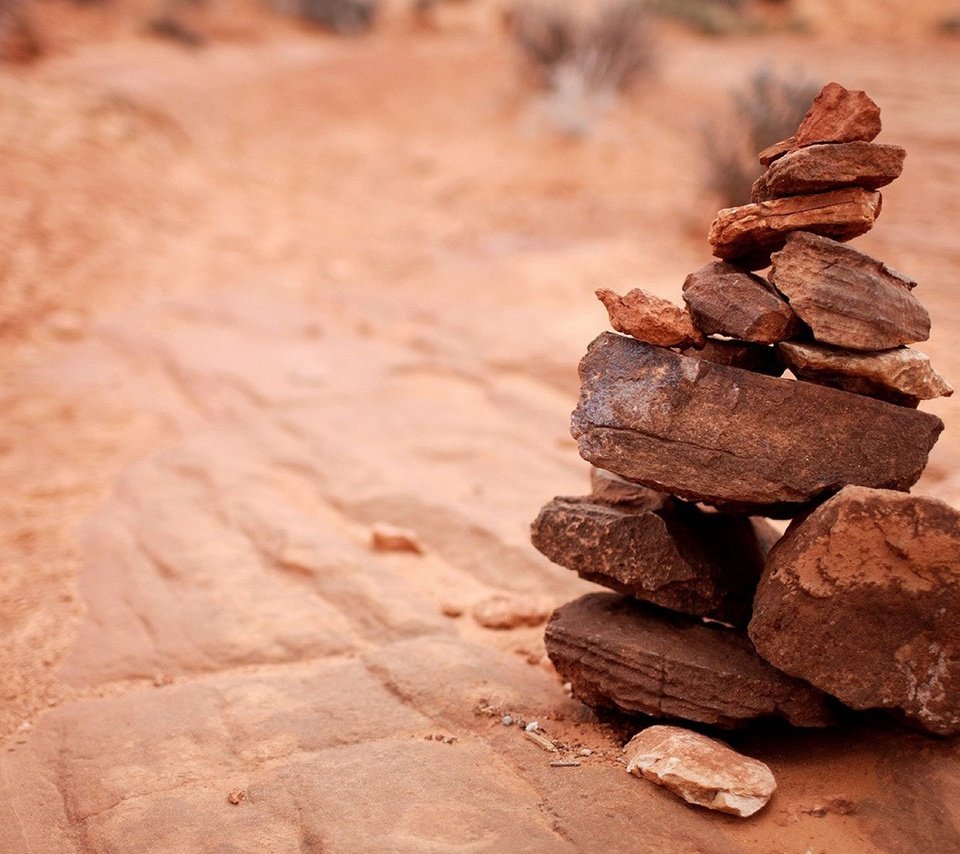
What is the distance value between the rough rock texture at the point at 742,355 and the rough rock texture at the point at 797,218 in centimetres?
32

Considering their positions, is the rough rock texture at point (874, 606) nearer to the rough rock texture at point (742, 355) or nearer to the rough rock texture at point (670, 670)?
the rough rock texture at point (670, 670)

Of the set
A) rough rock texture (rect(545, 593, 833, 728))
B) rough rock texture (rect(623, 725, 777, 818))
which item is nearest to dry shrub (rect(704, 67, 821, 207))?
rough rock texture (rect(545, 593, 833, 728))

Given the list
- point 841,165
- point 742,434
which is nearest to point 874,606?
point 742,434

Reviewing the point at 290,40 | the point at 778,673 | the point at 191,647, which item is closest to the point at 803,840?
the point at 778,673

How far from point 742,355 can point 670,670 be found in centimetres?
99

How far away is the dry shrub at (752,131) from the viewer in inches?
283

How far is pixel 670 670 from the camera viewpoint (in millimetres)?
2637

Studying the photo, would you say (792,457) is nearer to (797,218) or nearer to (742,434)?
Result: (742,434)

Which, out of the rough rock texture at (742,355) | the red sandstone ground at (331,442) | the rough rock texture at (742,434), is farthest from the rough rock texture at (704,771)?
the rough rock texture at (742,355)

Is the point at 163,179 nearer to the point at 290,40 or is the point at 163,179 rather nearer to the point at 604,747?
the point at 290,40

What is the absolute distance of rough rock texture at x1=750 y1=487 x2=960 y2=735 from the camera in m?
2.29

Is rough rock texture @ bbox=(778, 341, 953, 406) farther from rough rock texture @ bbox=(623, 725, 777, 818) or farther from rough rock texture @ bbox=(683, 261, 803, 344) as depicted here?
rough rock texture @ bbox=(623, 725, 777, 818)

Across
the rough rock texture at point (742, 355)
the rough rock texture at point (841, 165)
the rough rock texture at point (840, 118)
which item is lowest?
the rough rock texture at point (742, 355)

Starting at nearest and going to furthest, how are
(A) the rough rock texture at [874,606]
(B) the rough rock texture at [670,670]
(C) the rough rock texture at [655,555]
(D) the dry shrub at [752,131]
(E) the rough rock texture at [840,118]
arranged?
(A) the rough rock texture at [874,606], (E) the rough rock texture at [840,118], (B) the rough rock texture at [670,670], (C) the rough rock texture at [655,555], (D) the dry shrub at [752,131]
